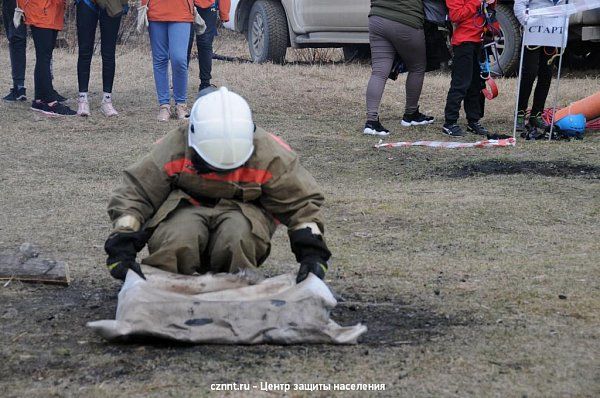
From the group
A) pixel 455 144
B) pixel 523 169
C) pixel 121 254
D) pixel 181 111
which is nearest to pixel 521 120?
pixel 455 144

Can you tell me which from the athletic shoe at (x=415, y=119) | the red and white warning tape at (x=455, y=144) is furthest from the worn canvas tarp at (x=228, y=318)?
the athletic shoe at (x=415, y=119)

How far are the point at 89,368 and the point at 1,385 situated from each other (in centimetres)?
31

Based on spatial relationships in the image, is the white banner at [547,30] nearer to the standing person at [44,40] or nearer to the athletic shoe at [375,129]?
the athletic shoe at [375,129]

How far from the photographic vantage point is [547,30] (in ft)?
29.3

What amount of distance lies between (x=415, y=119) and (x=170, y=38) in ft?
8.14

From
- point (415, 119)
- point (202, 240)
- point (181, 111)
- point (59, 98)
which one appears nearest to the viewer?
point (202, 240)

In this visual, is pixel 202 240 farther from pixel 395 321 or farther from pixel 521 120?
pixel 521 120

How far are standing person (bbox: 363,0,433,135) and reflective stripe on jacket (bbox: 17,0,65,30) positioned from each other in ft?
10.2

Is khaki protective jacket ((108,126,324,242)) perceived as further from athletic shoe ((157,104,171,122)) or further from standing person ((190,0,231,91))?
standing person ((190,0,231,91))

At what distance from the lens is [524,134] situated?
9.62 meters

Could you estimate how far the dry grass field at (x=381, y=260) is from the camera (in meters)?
3.64

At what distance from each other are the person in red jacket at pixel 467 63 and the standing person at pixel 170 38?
2.46 meters

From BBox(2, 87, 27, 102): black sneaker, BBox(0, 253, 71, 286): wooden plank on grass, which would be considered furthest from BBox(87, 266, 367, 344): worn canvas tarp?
BBox(2, 87, 27, 102): black sneaker

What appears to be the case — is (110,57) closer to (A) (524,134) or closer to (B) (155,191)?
(A) (524,134)
